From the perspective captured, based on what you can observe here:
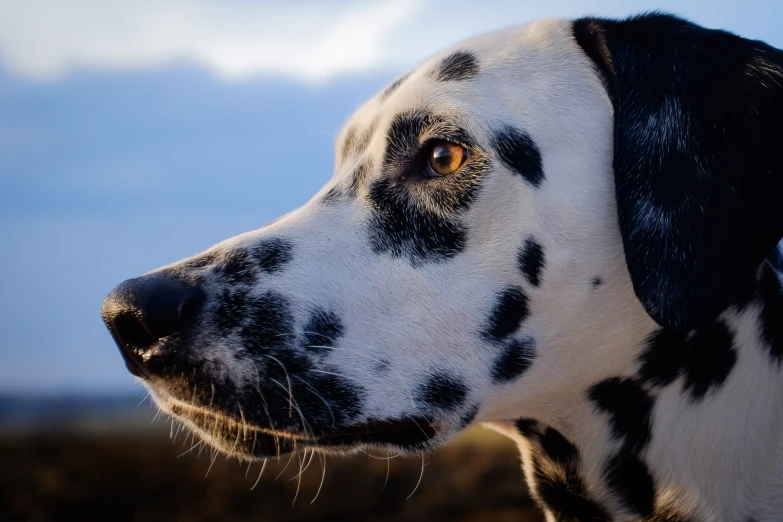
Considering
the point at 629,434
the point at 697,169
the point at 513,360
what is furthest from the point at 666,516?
the point at 697,169

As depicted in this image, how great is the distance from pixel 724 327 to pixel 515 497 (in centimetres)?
436

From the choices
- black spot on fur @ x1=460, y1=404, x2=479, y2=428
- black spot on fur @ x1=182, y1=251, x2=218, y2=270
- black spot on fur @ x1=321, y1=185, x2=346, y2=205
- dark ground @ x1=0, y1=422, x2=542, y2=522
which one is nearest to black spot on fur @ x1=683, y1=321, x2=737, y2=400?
black spot on fur @ x1=460, y1=404, x2=479, y2=428

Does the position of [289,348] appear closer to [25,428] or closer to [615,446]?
[615,446]

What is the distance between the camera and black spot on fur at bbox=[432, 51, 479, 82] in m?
2.87

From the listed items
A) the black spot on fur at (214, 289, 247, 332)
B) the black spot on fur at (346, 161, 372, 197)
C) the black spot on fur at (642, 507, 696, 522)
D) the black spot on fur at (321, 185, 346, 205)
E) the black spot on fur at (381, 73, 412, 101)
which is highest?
the black spot on fur at (381, 73, 412, 101)

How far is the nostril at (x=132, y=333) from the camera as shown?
2.41m

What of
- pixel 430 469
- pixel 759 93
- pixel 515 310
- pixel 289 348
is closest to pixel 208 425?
pixel 289 348

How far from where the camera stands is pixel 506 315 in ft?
8.64

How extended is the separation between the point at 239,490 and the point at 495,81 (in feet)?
16.4

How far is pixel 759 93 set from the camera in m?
2.56

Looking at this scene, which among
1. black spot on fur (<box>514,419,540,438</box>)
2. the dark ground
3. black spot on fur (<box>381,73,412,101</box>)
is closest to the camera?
black spot on fur (<box>514,419,540,438</box>)

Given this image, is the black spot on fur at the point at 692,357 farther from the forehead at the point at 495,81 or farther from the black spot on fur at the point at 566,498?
the forehead at the point at 495,81

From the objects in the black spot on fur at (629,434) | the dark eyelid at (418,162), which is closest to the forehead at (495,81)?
the dark eyelid at (418,162)

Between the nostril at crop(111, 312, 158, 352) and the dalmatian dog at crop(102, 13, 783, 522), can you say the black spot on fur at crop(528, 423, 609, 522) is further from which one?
the nostril at crop(111, 312, 158, 352)
